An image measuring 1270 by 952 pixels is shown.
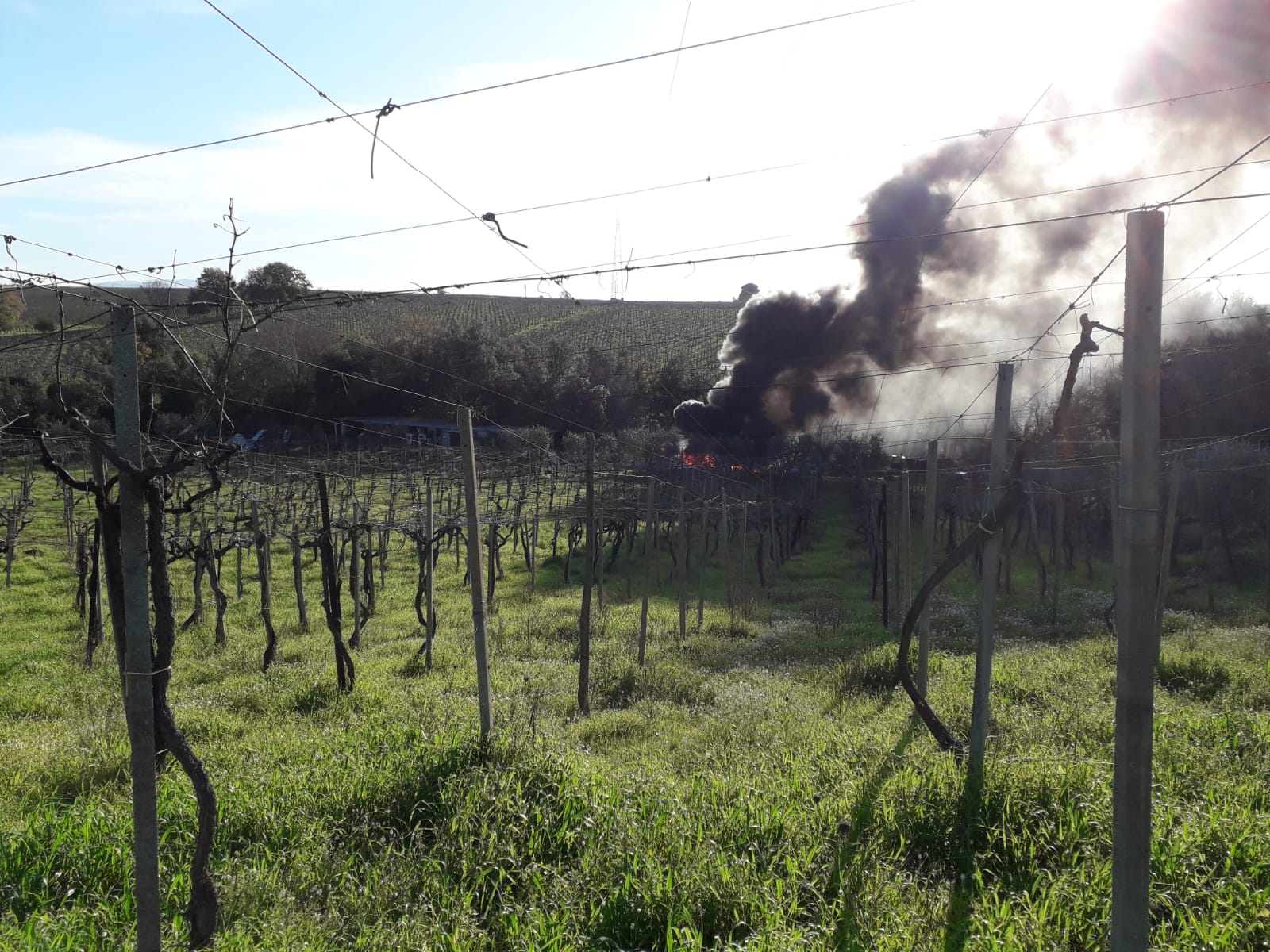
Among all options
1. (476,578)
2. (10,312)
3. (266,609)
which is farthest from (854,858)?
(10,312)

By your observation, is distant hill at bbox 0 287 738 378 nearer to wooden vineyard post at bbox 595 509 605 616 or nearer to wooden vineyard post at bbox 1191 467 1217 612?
wooden vineyard post at bbox 595 509 605 616

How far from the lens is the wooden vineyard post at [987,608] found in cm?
677

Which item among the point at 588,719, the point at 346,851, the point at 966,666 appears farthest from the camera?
the point at 966,666

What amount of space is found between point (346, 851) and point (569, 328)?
2831 inches

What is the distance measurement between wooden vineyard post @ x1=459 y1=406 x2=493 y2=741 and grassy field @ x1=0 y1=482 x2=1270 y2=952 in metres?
0.33

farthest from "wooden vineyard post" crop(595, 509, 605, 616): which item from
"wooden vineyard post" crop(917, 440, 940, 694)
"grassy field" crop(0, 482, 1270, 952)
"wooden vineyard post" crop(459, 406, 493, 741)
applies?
"wooden vineyard post" crop(459, 406, 493, 741)

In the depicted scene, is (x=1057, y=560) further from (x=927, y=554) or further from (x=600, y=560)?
(x=600, y=560)

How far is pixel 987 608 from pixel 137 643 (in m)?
6.17

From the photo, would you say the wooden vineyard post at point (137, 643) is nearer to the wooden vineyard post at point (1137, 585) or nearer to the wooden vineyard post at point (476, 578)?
the wooden vineyard post at point (476, 578)

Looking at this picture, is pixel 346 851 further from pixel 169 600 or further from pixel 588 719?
pixel 588 719

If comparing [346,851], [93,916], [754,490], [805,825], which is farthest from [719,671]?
[754,490]

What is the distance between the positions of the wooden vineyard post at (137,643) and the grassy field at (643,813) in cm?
102

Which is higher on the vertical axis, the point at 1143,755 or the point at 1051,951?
the point at 1143,755

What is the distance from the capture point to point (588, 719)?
986 cm
